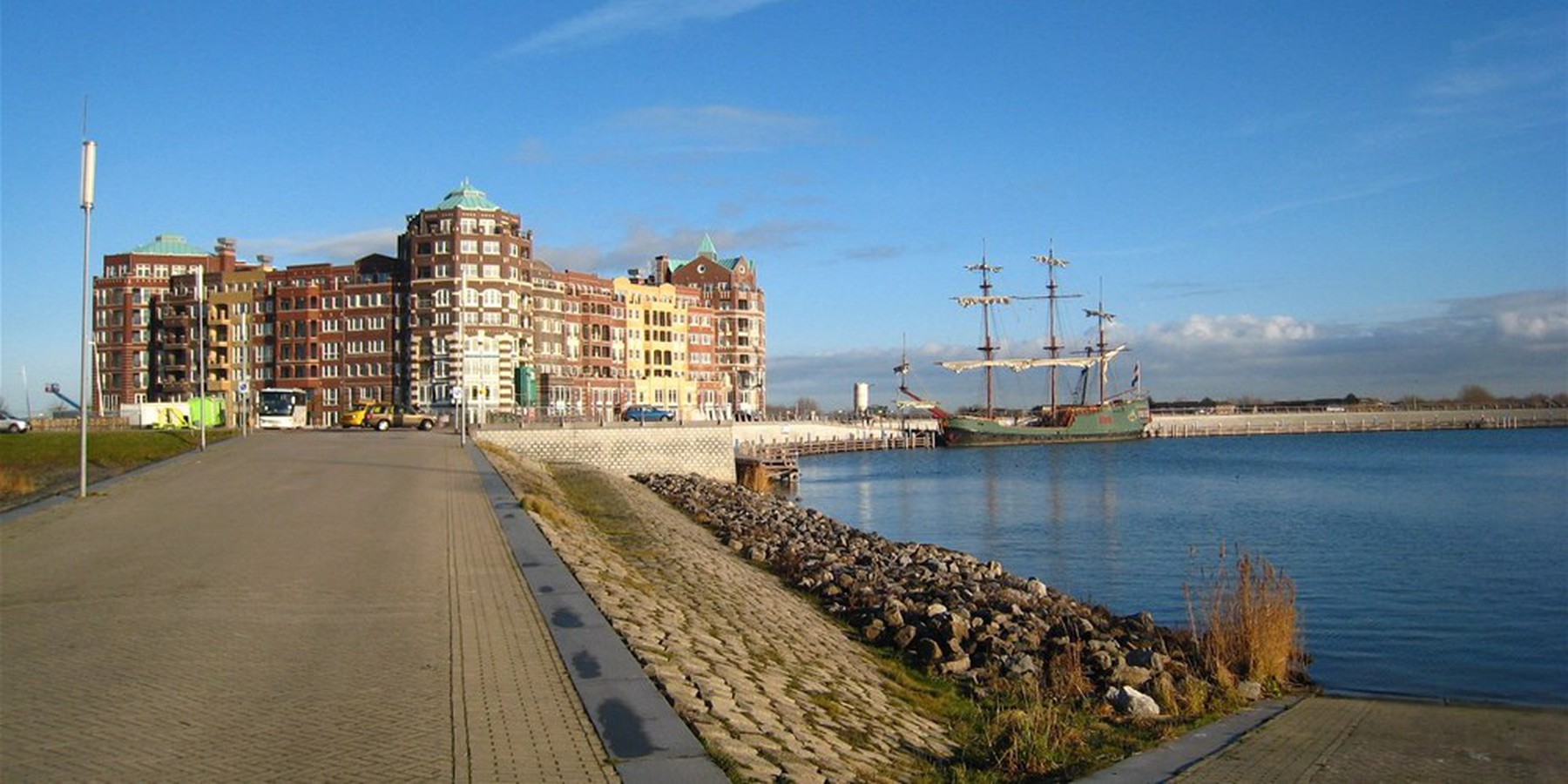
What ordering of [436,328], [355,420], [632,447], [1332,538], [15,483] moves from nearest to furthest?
1. [15,483]
2. [1332,538]
3. [632,447]
4. [355,420]
5. [436,328]

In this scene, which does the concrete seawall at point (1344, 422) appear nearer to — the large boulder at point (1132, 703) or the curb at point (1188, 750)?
the curb at point (1188, 750)

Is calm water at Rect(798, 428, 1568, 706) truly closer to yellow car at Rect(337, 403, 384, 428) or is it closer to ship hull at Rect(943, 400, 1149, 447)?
yellow car at Rect(337, 403, 384, 428)

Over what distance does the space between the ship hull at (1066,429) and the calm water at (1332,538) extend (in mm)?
41717

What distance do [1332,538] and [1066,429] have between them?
4015 inches

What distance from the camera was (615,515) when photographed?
27.6 metres

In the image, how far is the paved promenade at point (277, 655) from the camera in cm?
710

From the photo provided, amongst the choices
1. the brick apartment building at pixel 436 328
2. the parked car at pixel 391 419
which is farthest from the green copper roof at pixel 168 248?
the parked car at pixel 391 419

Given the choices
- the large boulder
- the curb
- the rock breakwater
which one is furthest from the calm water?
the large boulder

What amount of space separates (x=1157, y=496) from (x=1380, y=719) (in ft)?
134

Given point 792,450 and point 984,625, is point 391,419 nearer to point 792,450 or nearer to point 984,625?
point 792,450

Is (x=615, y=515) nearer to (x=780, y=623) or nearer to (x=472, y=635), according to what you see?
(x=780, y=623)

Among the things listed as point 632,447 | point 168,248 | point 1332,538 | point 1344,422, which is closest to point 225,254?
point 168,248

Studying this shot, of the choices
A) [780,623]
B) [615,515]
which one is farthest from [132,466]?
[780,623]

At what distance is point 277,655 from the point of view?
964cm
